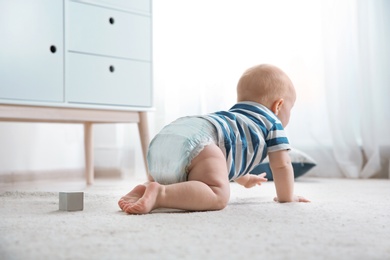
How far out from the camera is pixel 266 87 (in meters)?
1.43

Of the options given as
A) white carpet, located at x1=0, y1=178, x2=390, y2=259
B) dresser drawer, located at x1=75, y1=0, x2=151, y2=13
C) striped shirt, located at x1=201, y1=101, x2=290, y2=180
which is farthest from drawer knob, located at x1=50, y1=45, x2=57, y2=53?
striped shirt, located at x1=201, y1=101, x2=290, y2=180

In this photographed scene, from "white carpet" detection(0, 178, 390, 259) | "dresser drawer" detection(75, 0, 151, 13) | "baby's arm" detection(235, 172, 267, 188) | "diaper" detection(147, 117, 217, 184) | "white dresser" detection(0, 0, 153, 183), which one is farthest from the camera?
"dresser drawer" detection(75, 0, 151, 13)

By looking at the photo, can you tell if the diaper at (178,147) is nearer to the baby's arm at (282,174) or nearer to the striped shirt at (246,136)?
the striped shirt at (246,136)

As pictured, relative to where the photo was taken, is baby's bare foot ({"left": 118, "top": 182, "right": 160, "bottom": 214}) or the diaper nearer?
baby's bare foot ({"left": 118, "top": 182, "right": 160, "bottom": 214})

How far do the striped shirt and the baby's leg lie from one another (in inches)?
2.4

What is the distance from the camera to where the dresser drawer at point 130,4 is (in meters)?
2.14

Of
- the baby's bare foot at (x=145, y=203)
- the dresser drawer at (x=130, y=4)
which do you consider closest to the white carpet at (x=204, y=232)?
the baby's bare foot at (x=145, y=203)

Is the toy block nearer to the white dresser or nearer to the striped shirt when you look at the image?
the striped shirt

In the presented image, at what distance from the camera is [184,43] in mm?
2840

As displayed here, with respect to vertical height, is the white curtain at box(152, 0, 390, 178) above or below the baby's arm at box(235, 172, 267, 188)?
above

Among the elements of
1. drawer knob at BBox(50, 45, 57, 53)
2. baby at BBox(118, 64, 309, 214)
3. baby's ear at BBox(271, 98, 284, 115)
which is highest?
drawer knob at BBox(50, 45, 57, 53)

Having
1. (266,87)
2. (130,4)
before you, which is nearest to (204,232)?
(266,87)

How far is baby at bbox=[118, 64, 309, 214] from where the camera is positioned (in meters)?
1.17

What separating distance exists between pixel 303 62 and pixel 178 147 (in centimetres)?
143
